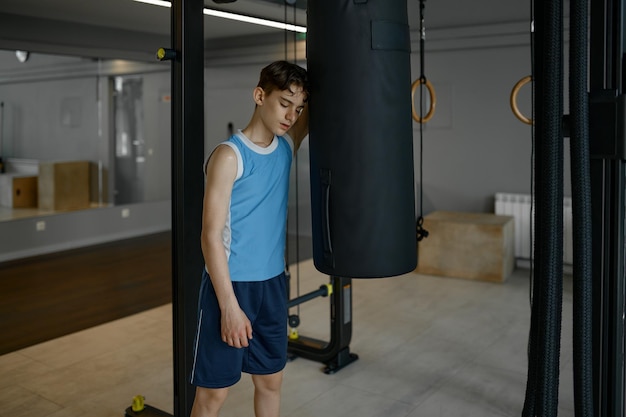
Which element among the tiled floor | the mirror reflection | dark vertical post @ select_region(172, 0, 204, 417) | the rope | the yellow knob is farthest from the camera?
the mirror reflection

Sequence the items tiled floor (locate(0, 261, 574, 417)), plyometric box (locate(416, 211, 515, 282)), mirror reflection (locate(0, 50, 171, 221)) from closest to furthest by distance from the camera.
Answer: tiled floor (locate(0, 261, 574, 417)) < plyometric box (locate(416, 211, 515, 282)) < mirror reflection (locate(0, 50, 171, 221))

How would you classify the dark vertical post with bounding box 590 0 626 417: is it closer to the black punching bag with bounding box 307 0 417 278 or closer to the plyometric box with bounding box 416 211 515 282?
the black punching bag with bounding box 307 0 417 278

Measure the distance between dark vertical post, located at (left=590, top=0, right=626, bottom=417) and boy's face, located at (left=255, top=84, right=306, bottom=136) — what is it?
799 mm

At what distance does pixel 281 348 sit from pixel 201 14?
1281mm

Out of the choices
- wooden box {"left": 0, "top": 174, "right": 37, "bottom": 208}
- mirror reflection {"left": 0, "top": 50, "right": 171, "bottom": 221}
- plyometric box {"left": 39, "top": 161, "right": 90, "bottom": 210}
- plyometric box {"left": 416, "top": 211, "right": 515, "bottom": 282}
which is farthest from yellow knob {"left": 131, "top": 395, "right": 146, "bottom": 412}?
plyometric box {"left": 39, "top": 161, "right": 90, "bottom": 210}

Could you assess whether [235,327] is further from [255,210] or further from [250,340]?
A: [255,210]

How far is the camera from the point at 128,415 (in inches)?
120

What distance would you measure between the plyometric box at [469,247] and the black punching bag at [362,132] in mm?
4213

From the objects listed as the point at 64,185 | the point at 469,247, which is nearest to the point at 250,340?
the point at 469,247

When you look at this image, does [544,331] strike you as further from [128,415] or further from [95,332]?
[95,332]

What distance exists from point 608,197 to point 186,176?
1470 millimetres

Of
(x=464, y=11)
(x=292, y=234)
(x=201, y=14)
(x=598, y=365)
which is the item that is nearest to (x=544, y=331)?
(x=598, y=365)

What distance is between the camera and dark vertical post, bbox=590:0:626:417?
167 cm

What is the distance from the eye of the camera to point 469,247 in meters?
5.95
